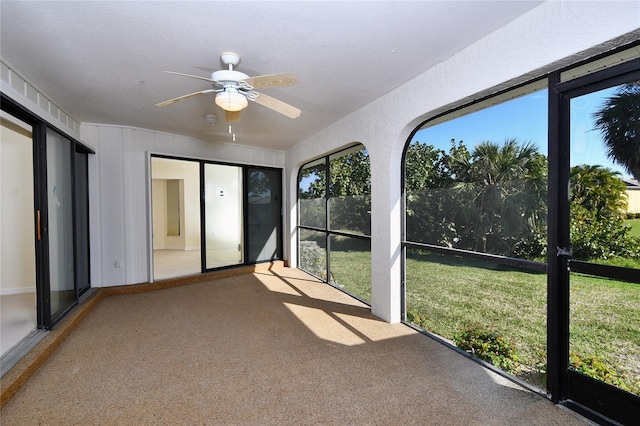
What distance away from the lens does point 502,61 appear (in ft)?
6.63

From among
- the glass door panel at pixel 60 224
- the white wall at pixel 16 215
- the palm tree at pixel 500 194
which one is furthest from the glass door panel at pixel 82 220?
the palm tree at pixel 500 194

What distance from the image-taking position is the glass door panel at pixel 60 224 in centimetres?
297

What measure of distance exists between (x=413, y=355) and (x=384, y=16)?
101 inches

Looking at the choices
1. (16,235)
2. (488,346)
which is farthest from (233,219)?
(488,346)

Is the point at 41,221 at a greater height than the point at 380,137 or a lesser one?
lesser

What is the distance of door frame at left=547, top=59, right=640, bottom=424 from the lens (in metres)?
1.77

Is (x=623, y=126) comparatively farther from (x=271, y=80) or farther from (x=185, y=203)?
(x=185, y=203)

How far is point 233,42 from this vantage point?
2107 millimetres

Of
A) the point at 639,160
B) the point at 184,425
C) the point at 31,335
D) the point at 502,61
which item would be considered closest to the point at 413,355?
the point at 184,425

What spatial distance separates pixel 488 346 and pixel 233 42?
10.4 ft

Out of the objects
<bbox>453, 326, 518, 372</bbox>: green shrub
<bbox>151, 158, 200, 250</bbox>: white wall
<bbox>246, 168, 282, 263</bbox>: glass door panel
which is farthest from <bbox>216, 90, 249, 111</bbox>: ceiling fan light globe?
<bbox>151, 158, 200, 250</bbox>: white wall

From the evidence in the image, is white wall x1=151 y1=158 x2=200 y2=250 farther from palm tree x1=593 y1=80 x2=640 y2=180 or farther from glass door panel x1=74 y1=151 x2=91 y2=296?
palm tree x1=593 y1=80 x2=640 y2=180

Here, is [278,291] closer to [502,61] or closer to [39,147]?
[39,147]

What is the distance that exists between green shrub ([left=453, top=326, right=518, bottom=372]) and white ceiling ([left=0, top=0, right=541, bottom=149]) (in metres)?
2.37
